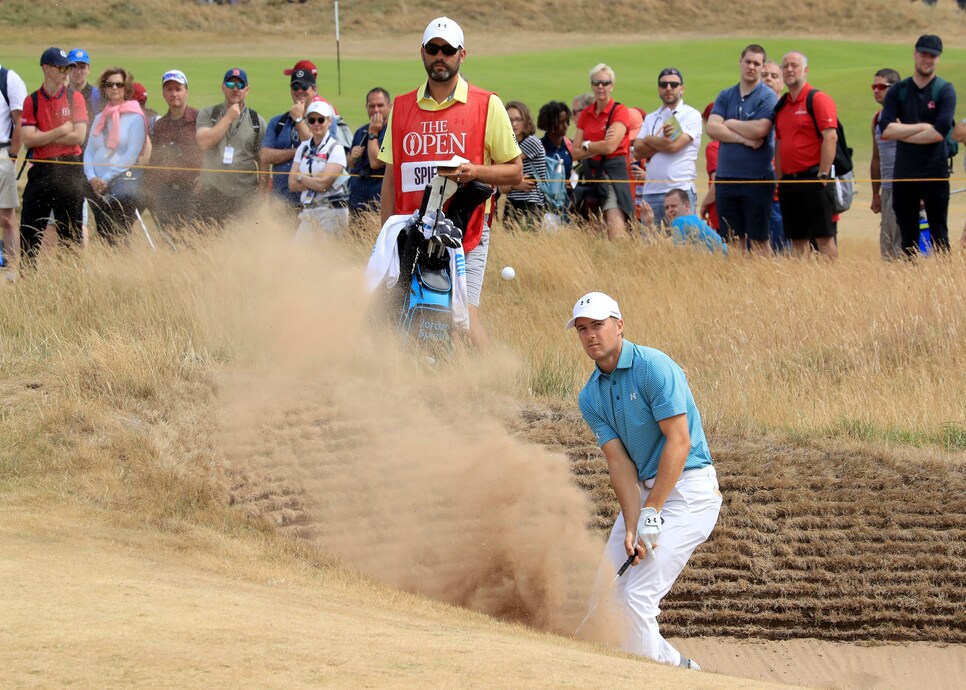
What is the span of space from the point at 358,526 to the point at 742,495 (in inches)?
95.8

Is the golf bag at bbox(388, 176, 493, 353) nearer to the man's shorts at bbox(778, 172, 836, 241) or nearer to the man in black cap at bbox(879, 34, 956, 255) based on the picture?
the man's shorts at bbox(778, 172, 836, 241)

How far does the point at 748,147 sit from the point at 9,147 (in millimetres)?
6769

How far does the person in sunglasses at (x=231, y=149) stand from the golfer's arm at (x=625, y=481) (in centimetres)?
700

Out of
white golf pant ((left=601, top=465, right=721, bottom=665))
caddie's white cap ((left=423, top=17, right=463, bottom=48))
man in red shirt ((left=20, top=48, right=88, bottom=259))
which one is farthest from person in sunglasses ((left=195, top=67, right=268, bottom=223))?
white golf pant ((left=601, top=465, right=721, bottom=665))

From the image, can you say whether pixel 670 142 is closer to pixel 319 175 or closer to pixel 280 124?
pixel 319 175

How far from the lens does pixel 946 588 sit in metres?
8.07

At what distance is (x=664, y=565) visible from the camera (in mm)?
6613

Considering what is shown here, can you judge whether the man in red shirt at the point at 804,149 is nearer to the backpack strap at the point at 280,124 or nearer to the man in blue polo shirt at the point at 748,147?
the man in blue polo shirt at the point at 748,147

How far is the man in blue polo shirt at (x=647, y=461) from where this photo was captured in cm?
649

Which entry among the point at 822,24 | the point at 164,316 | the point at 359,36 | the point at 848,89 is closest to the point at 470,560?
the point at 164,316

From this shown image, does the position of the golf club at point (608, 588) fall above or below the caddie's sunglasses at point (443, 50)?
below

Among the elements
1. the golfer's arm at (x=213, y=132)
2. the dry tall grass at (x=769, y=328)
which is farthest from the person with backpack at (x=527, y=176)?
the golfer's arm at (x=213, y=132)

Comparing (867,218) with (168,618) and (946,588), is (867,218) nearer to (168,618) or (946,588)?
(946,588)

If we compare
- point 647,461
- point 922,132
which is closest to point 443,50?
point 647,461
